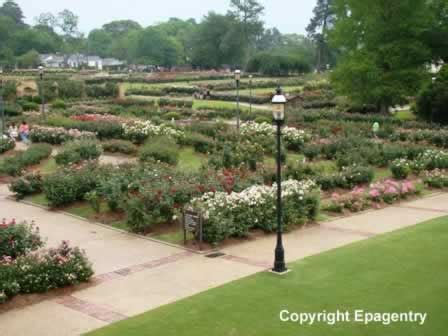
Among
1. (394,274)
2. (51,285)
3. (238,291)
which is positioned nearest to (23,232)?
(51,285)

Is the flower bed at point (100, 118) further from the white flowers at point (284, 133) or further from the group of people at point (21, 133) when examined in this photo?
the white flowers at point (284, 133)

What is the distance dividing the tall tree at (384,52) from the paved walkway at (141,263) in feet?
68.5

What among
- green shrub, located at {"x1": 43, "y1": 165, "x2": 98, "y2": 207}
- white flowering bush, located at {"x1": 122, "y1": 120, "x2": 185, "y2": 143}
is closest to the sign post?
green shrub, located at {"x1": 43, "y1": 165, "x2": 98, "y2": 207}

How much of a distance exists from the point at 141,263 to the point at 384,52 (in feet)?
97.9

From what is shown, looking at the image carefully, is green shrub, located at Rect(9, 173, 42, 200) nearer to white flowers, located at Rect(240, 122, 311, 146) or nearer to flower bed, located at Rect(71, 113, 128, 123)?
white flowers, located at Rect(240, 122, 311, 146)

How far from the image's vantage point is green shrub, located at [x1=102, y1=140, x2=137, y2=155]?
28375 millimetres

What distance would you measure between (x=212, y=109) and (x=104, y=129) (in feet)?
53.7

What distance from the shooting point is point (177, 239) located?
49.3 ft

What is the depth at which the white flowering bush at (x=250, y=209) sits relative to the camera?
47.3 ft

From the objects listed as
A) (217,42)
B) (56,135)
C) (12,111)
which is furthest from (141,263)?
(217,42)

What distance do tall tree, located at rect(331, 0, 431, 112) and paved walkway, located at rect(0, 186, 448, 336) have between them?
2087 centimetres

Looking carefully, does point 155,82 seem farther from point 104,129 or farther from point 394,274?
point 394,274

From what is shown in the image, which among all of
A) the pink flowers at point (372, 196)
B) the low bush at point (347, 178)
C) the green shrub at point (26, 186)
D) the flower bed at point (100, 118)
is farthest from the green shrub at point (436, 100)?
the green shrub at point (26, 186)

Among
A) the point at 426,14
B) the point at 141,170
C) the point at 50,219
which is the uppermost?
the point at 426,14
